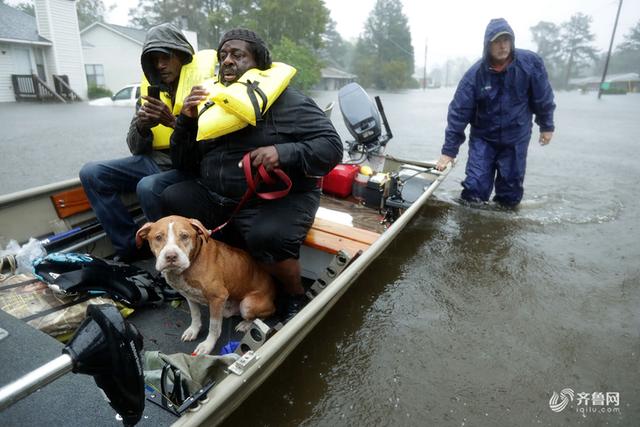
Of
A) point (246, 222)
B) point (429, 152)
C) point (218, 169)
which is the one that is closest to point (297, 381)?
point (246, 222)

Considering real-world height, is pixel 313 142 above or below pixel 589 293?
above

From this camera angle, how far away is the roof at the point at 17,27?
22.3 meters

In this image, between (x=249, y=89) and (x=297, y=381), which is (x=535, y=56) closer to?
(x=249, y=89)

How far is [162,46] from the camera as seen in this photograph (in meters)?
3.29

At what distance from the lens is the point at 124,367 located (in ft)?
4.03

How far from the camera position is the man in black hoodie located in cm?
321

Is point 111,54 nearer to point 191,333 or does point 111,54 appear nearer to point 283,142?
point 283,142

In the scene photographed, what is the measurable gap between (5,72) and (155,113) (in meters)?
26.1

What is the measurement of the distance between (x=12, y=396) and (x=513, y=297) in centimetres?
378

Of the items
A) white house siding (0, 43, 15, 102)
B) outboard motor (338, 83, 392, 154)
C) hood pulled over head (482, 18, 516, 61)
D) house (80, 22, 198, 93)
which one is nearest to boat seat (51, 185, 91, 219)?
outboard motor (338, 83, 392, 154)

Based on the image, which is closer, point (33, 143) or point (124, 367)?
point (124, 367)

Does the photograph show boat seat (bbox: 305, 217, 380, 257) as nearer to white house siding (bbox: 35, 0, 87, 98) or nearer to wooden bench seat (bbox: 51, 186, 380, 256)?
wooden bench seat (bbox: 51, 186, 380, 256)

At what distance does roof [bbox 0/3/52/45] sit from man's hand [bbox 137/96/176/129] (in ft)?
82.3

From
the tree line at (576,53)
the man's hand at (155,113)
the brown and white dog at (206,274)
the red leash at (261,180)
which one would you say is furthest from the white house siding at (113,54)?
the tree line at (576,53)
